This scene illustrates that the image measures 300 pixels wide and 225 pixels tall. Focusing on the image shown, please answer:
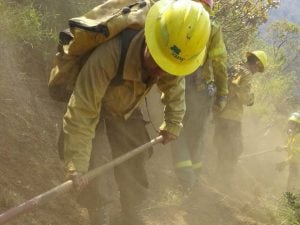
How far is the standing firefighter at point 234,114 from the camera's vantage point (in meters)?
6.62

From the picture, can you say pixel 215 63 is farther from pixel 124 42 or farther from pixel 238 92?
pixel 124 42

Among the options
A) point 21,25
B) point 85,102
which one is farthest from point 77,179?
point 21,25

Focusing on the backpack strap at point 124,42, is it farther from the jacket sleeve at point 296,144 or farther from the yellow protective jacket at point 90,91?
the jacket sleeve at point 296,144

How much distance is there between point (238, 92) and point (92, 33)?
406 cm

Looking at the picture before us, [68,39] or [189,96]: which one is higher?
[68,39]

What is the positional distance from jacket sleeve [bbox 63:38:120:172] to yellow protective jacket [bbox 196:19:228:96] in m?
2.33

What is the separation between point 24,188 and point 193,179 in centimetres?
229

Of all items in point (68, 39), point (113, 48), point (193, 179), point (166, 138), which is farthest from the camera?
point (193, 179)

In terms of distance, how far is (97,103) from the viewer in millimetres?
3070

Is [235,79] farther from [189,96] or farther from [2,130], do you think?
[2,130]

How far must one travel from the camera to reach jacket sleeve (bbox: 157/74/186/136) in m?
3.65

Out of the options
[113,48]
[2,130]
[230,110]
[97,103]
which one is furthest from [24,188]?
[230,110]

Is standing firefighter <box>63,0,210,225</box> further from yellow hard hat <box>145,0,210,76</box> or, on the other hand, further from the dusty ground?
the dusty ground

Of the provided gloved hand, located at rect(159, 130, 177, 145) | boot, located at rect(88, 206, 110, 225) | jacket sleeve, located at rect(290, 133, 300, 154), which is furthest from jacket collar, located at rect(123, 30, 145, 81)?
jacket sleeve, located at rect(290, 133, 300, 154)
